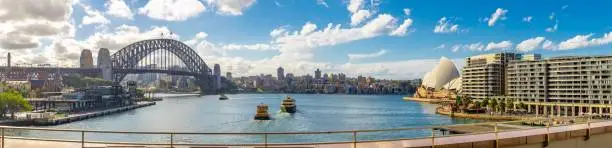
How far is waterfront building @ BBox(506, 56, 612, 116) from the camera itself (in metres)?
106

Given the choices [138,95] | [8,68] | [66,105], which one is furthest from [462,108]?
[8,68]

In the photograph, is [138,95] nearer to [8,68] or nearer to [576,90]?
[8,68]

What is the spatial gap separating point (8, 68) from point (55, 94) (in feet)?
112

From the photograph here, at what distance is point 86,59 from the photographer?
648ft

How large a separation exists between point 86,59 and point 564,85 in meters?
162

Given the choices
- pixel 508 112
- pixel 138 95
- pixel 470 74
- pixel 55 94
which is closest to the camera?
pixel 508 112

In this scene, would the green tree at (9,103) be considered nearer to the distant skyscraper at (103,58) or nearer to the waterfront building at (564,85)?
the distant skyscraper at (103,58)

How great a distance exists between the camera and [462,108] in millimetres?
108375

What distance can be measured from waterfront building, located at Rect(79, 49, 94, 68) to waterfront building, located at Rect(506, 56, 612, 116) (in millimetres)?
146771

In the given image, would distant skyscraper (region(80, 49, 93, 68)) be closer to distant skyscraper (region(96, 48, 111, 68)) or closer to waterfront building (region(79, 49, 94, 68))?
waterfront building (region(79, 49, 94, 68))

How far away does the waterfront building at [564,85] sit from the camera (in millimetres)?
106438

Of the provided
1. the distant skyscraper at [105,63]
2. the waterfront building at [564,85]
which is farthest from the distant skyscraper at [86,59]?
the waterfront building at [564,85]

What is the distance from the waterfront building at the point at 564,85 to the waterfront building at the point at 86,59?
147 meters

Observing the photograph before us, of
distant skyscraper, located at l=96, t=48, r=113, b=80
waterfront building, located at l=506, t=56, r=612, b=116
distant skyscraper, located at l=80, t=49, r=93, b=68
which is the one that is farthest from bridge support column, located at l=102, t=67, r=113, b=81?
waterfront building, located at l=506, t=56, r=612, b=116
